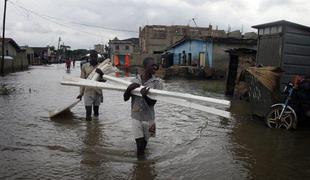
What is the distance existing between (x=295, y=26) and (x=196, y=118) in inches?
139

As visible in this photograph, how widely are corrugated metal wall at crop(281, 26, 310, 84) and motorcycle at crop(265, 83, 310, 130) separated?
1.54 m

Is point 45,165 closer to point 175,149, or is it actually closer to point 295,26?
point 175,149

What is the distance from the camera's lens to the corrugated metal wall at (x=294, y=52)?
1066 centimetres

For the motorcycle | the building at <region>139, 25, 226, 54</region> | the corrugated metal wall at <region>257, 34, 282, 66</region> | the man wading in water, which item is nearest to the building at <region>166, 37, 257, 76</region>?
the corrugated metal wall at <region>257, 34, 282, 66</region>

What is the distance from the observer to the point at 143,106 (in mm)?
6207

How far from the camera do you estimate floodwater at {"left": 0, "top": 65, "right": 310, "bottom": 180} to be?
587 centimetres

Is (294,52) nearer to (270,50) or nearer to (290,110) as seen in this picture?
(270,50)

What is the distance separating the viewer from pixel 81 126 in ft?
29.9

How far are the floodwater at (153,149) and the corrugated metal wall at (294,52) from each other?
163cm

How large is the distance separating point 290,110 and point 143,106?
4247mm

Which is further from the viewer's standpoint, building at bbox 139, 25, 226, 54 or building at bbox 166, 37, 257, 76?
building at bbox 139, 25, 226, 54

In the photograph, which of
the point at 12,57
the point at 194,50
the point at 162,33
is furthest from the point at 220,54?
the point at 162,33

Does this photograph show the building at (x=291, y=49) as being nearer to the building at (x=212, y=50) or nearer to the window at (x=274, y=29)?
the window at (x=274, y=29)

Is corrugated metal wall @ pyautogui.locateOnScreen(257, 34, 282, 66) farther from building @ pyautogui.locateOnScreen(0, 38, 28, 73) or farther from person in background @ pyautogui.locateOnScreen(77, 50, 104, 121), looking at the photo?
building @ pyautogui.locateOnScreen(0, 38, 28, 73)
